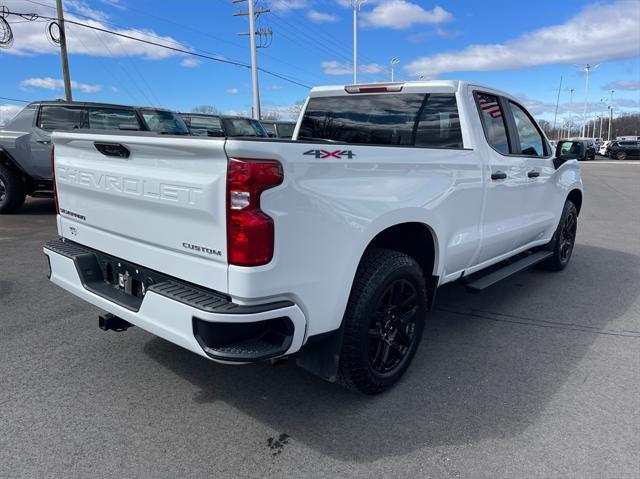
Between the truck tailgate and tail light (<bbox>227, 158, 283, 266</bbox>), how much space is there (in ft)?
0.16

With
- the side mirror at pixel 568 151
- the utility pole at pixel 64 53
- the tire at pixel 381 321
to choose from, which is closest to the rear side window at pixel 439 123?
the tire at pixel 381 321

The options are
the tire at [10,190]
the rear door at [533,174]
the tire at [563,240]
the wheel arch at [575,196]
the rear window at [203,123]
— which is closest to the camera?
the rear door at [533,174]

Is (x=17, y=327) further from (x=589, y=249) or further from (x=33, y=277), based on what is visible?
(x=589, y=249)

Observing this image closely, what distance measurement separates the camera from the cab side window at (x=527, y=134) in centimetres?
466

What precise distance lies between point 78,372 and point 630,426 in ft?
11.1

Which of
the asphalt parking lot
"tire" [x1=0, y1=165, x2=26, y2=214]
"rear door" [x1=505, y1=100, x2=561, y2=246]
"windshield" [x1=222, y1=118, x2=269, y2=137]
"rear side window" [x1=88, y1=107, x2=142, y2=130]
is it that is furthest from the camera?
"windshield" [x1=222, y1=118, x2=269, y2=137]

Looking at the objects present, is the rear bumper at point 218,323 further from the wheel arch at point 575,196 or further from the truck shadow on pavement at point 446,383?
the wheel arch at point 575,196

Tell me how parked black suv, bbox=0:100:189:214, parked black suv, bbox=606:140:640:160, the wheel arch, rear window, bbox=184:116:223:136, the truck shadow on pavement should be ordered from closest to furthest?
the truck shadow on pavement
the wheel arch
parked black suv, bbox=0:100:189:214
rear window, bbox=184:116:223:136
parked black suv, bbox=606:140:640:160

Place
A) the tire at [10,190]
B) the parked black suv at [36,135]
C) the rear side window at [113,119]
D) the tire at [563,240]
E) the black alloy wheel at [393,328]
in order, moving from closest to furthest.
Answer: the black alloy wheel at [393,328] → the tire at [563,240] → the parked black suv at [36,135] → the rear side window at [113,119] → the tire at [10,190]

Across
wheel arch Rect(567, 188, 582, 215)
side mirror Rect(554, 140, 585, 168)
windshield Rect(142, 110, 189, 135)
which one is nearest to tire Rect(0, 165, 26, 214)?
windshield Rect(142, 110, 189, 135)

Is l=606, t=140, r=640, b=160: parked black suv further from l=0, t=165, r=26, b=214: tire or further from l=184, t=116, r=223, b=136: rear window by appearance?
l=0, t=165, r=26, b=214: tire

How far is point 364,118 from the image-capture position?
4.23 metres

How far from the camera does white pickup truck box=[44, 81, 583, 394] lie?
2270 mm

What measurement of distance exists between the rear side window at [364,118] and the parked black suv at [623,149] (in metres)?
44.0
